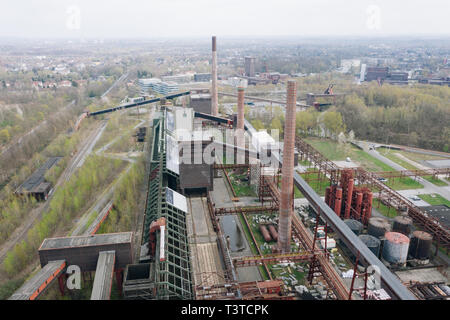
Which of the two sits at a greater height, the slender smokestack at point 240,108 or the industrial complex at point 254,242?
the slender smokestack at point 240,108

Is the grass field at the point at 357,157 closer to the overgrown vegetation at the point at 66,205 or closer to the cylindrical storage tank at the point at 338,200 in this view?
the cylindrical storage tank at the point at 338,200

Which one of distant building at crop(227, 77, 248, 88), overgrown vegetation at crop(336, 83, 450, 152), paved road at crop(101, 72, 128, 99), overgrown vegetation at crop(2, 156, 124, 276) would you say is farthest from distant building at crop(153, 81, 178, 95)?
overgrown vegetation at crop(2, 156, 124, 276)

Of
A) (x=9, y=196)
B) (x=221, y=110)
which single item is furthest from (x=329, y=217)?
(x=221, y=110)

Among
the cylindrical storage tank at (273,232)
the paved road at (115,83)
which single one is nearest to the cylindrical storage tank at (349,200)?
the cylindrical storage tank at (273,232)

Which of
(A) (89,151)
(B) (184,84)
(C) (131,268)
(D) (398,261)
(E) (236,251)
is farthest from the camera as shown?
(B) (184,84)

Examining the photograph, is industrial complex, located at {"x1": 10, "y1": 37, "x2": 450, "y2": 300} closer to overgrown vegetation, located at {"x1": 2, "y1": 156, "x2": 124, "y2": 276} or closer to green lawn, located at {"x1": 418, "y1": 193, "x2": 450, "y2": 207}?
green lawn, located at {"x1": 418, "y1": 193, "x2": 450, "y2": 207}
